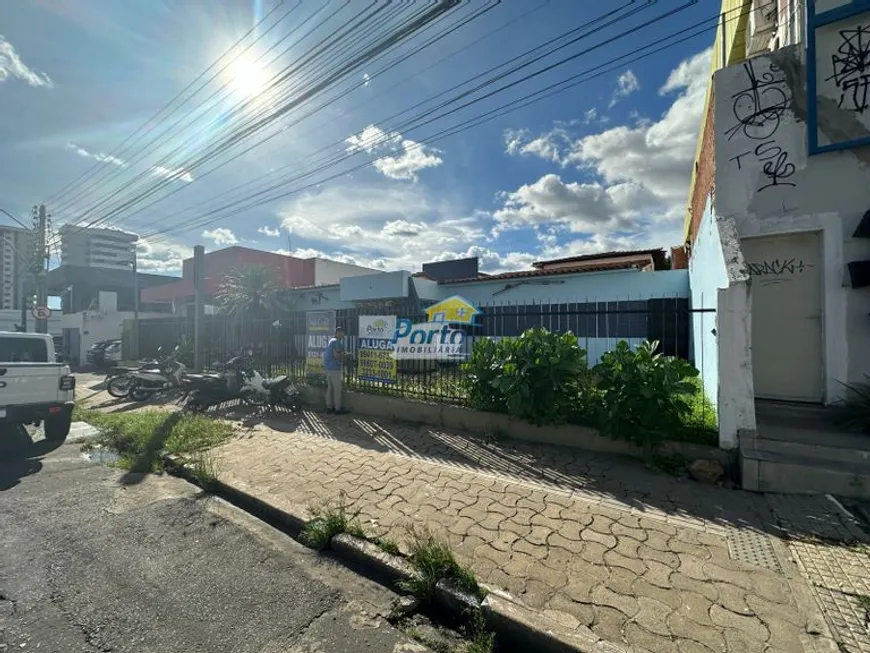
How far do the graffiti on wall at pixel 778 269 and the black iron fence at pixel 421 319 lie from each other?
2.97 ft

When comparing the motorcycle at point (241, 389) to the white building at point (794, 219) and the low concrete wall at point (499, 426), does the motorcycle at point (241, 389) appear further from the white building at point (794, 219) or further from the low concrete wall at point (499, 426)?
the white building at point (794, 219)

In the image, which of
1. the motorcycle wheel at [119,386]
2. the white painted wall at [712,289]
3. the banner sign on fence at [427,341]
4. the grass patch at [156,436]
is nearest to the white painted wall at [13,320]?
the motorcycle wheel at [119,386]

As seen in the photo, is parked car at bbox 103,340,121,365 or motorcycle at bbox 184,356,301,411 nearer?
motorcycle at bbox 184,356,301,411

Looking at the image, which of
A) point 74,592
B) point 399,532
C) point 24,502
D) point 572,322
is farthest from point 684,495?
point 572,322

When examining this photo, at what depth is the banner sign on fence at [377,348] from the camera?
7164 millimetres

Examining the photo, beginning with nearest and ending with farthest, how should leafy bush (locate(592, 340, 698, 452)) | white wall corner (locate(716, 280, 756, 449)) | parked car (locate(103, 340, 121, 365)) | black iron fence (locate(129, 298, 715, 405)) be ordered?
white wall corner (locate(716, 280, 756, 449)), leafy bush (locate(592, 340, 698, 452)), black iron fence (locate(129, 298, 715, 405)), parked car (locate(103, 340, 121, 365))

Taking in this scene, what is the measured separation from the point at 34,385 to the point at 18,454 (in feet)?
3.22

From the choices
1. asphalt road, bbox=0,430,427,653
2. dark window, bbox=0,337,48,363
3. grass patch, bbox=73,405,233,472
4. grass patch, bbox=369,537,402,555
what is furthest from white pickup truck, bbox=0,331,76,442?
grass patch, bbox=369,537,402,555

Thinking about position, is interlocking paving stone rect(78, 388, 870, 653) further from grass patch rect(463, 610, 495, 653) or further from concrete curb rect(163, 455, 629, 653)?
grass patch rect(463, 610, 495, 653)

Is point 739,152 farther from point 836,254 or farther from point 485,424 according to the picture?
point 485,424

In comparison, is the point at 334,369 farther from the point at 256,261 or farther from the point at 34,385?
the point at 256,261

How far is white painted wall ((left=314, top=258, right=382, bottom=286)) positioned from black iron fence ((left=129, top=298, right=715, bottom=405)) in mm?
12736

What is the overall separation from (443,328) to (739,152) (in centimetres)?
502

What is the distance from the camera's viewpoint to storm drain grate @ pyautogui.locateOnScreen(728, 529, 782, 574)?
2535mm
